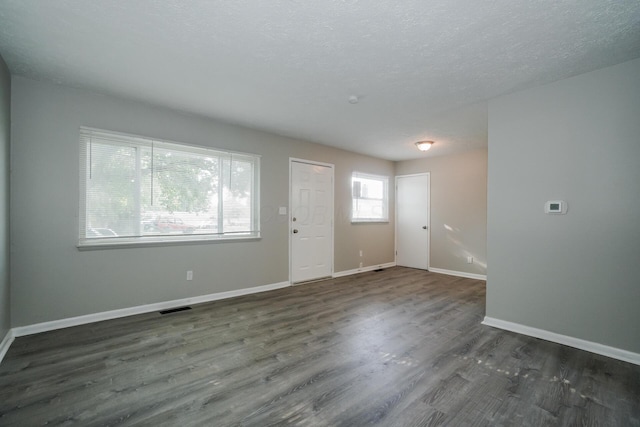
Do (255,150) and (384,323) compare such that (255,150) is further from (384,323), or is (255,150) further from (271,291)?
(384,323)

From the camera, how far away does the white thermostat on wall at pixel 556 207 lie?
2875mm

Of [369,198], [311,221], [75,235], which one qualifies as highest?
[369,198]

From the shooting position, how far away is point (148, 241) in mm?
3635

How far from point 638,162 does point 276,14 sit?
3148mm

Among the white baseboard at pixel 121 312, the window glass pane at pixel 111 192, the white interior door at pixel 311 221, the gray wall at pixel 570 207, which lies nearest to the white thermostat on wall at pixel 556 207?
the gray wall at pixel 570 207

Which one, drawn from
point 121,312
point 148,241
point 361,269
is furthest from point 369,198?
point 121,312

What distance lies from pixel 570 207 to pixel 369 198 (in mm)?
3947

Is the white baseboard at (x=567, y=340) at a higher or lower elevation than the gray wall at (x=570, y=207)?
lower

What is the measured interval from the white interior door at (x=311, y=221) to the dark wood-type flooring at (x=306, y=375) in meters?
1.69

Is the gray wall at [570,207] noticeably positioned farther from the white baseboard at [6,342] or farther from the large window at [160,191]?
the white baseboard at [6,342]

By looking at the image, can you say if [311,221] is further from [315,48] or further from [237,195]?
[315,48]

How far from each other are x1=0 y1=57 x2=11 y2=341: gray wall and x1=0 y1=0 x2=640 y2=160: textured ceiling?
0.23 m

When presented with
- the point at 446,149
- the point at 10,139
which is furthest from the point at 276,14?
the point at 446,149

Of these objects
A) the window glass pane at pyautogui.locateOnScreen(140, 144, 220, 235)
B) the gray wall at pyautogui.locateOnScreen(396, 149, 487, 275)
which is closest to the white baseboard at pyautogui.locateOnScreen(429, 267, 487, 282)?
the gray wall at pyautogui.locateOnScreen(396, 149, 487, 275)
